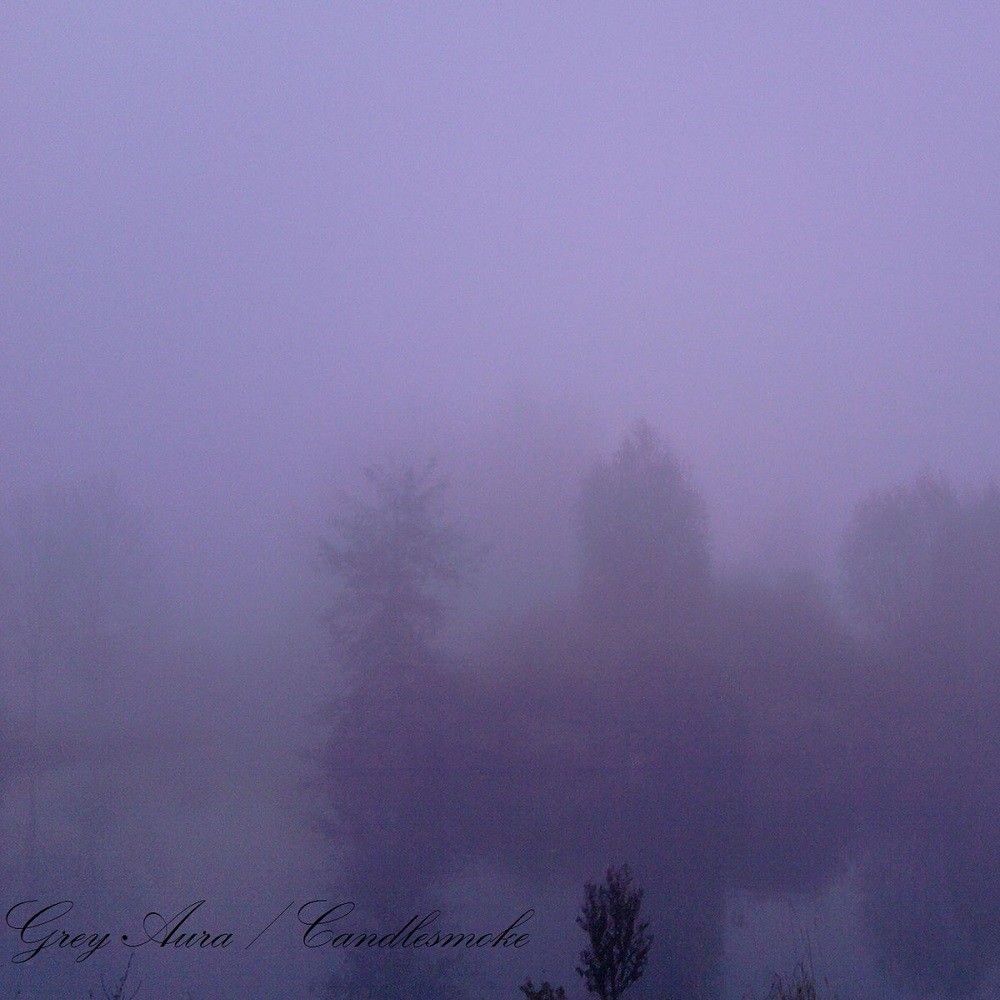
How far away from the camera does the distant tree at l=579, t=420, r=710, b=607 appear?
2602 centimetres

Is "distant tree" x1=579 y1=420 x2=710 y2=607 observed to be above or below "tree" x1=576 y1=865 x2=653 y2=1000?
above

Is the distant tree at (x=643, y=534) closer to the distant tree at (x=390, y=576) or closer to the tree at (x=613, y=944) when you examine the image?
the distant tree at (x=390, y=576)

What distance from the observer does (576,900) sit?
42.8 ft

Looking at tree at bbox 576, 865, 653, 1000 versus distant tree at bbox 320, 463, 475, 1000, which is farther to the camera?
distant tree at bbox 320, 463, 475, 1000

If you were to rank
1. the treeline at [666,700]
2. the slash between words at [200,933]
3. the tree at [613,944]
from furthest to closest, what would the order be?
the treeline at [666,700] → the slash between words at [200,933] → the tree at [613,944]

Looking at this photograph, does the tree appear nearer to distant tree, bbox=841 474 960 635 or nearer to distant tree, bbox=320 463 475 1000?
distant tree, bbox=320 463 475 1000

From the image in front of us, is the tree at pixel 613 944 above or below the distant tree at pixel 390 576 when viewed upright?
below

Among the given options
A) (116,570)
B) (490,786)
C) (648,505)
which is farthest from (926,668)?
(116,570)

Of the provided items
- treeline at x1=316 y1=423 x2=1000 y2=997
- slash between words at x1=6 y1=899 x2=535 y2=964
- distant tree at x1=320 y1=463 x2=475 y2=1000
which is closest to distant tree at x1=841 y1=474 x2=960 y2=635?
treeline at x1=316 y1=423 x2=1000 y2=997

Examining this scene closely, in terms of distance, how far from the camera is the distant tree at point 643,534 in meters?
26.0

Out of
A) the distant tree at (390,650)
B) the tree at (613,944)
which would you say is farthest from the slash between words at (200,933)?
the distant tree at (390,650)

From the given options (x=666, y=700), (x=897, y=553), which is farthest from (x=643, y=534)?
(x=897, y=553)

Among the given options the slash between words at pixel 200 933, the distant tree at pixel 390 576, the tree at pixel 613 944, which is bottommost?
the slash between words at pixel 200 933

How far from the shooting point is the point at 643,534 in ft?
86.9
